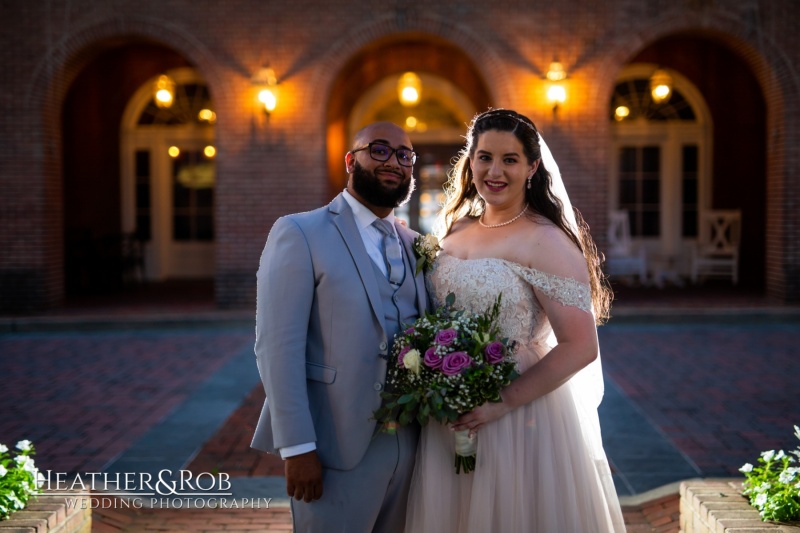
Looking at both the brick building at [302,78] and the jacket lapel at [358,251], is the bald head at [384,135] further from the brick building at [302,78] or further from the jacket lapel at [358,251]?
the brick building at [302,78]

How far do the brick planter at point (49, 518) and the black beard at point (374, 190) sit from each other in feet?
5.89

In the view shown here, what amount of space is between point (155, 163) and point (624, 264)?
8.66m

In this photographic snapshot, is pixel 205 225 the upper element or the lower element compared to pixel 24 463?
upper

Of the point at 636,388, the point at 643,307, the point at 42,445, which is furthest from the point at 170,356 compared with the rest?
the point at 643,307

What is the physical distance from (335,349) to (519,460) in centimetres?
77

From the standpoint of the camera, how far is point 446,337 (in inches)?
100

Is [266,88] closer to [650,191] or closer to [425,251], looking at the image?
[650,191]

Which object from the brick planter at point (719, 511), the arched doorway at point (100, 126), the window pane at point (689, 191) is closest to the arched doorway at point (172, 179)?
the arched doorway at point (100, 126)

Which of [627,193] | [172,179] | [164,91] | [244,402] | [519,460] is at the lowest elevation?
[244,402]

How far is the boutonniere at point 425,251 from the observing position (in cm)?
288

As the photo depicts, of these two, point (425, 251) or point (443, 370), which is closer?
point (443, 370)

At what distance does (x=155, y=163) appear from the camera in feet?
48.9

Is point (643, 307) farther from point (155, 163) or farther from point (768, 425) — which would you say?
point (155, 163)

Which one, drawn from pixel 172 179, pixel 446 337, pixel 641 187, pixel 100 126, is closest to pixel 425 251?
pixel 446 337
